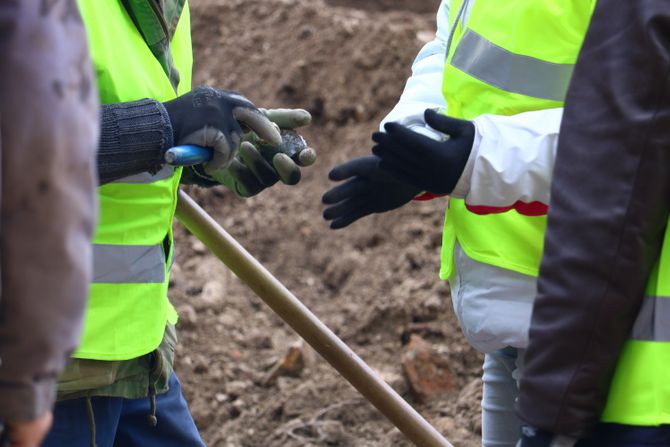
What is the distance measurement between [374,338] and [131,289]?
8.77ft

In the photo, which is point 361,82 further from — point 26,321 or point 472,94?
point 26,321

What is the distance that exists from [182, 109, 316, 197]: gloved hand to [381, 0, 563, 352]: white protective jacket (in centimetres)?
28

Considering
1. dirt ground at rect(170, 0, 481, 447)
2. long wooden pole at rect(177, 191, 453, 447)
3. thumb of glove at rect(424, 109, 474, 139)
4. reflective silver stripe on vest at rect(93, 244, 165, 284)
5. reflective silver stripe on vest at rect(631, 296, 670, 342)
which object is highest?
thumb of glove at rect(424, 109, 474, 139)

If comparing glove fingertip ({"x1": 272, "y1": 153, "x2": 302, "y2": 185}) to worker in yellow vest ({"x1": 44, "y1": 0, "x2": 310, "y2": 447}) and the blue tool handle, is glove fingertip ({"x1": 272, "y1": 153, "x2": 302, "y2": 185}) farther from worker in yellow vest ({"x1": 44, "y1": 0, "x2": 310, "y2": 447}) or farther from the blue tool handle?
the blue tool handle

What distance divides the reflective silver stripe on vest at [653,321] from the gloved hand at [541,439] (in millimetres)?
212

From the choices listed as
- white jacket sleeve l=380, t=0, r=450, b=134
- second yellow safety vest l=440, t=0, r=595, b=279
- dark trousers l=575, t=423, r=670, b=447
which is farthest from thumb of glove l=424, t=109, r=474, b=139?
dark trousers l=575, t=423, r=670, b=447

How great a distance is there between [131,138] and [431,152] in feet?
2.03

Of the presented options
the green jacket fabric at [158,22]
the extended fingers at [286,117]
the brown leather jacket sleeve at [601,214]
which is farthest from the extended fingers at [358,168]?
the brown leather jacket sleeve at [601,214]

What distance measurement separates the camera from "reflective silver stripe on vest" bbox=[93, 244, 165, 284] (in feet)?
7.88

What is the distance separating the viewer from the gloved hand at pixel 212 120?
2375 millimetres

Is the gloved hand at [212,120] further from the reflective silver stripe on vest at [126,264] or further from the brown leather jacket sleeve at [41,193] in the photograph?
the brown leather jacket sleeve at [41,193]

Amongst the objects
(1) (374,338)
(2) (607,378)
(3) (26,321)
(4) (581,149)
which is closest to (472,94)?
(4) (581,149)

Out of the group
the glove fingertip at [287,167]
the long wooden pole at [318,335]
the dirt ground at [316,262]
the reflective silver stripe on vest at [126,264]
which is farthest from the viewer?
the dirt ground at [316,262]

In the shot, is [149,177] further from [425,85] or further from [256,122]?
[425,85]
